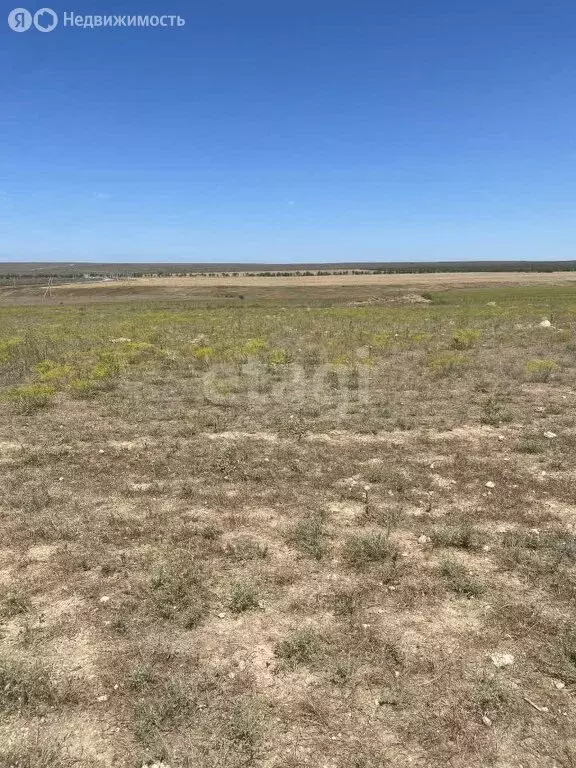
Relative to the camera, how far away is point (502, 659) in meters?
3.49

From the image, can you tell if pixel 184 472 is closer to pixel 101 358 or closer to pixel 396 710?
pixel 396 710

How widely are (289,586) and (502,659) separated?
67.4 inches

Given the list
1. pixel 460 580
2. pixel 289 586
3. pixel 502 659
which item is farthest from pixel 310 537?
pixel 502 659

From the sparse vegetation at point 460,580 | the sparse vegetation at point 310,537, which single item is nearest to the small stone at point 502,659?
the sparse vegetation at point 460,580

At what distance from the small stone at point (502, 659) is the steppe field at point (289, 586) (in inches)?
0.6

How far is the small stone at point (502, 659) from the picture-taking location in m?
3.45

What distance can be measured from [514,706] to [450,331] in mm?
21272

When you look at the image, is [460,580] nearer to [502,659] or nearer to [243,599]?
[502,659]

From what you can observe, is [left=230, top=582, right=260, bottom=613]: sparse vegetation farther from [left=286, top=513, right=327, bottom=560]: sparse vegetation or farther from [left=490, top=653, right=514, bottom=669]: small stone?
[left=490, top=653, right=514, bottom=669]: small stone

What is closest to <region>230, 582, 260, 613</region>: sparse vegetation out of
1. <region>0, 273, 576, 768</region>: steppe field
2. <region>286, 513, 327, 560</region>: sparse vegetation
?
<region>0, 273, 576, 768</region>: steppe field

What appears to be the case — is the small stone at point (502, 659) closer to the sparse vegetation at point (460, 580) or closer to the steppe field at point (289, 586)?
the steppe field at point (289, 586)

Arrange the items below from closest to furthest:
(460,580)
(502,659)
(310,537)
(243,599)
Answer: (502,659), (243,599), (460,580), (310,537)

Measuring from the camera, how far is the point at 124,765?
2773mm

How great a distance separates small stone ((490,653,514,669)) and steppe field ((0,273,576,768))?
16mm
